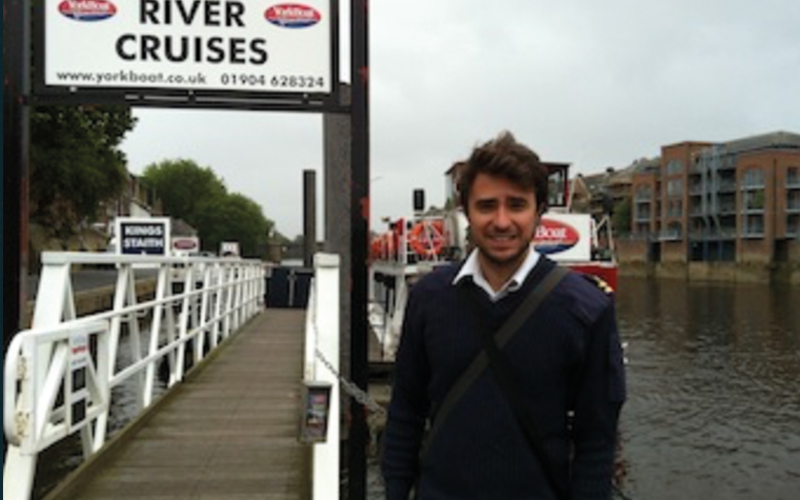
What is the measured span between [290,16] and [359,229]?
4.41 ft

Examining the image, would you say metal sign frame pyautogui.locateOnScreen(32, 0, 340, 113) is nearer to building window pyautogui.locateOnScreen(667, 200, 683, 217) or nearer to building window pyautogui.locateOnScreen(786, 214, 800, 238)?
building window pyautogui.locateOnScreen(786, 214, 800, 238)

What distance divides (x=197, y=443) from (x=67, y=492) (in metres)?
1.51

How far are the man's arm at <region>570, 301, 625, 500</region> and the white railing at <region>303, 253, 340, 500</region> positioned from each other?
2.18m

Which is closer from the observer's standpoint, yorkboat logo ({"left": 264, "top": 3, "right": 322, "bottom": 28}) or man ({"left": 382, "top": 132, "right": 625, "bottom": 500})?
man ({"left": 382, "top": 132, "right": 625, "bottom": 500})

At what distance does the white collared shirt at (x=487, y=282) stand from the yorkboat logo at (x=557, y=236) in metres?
16.1

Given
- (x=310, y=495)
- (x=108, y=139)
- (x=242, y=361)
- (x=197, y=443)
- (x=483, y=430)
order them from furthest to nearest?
(x=108, y=139)
(x=242, y=361)
(x=197, y=443)
(x=310, y=495)
(x=483, y=430)

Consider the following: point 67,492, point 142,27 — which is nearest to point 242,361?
point 67,492

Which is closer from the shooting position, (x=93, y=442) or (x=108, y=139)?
(x=93, y=442)

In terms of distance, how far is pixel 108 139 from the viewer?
30.5 metres

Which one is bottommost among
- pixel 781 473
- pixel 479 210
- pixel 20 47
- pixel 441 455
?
pixel 781 473

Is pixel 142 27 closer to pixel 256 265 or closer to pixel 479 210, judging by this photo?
pixel 479 210

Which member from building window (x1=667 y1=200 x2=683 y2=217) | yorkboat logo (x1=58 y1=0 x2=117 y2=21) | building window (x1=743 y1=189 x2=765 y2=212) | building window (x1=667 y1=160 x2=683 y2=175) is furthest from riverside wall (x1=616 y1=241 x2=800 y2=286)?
yorkboat logo (x1=58 y1=0 x2=117 y2=21)

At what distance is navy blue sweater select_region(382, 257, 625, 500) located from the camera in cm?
208

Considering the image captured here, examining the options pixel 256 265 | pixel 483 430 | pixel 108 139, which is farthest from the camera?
pixel 108 139
